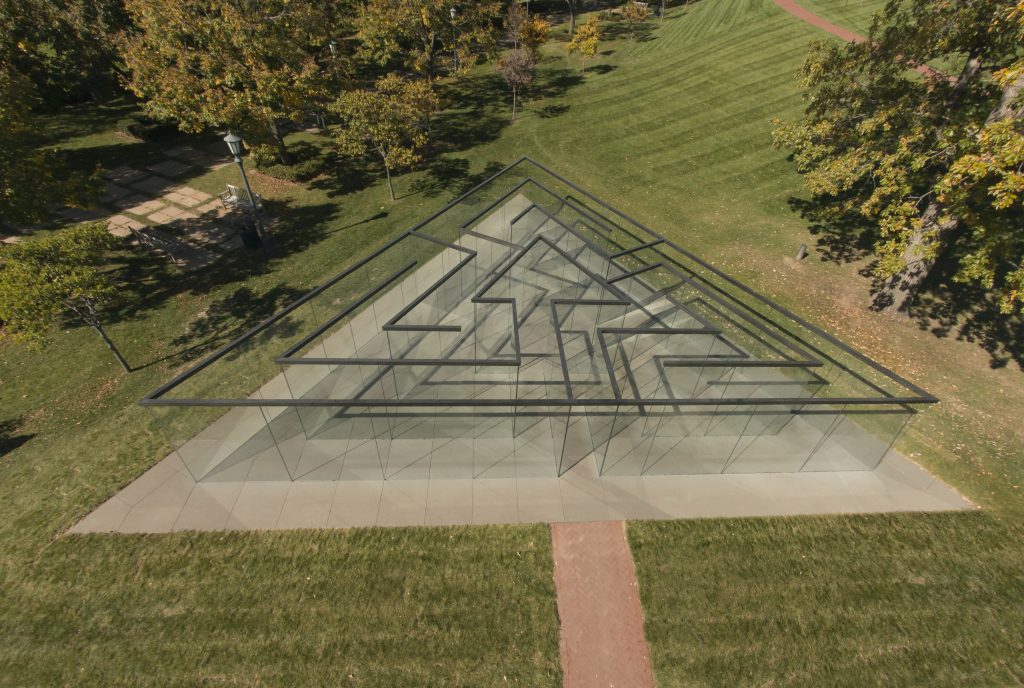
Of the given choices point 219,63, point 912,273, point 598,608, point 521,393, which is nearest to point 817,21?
point 912,273

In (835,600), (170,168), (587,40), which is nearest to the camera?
(835,600)

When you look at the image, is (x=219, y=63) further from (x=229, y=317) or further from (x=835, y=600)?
(x=835, y=600)

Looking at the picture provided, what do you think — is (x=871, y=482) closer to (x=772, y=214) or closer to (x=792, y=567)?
(x=792, y=567)

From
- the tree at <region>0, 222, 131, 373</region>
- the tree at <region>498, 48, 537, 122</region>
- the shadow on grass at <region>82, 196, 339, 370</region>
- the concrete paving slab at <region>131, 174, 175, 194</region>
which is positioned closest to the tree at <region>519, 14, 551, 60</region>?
the tree at <region>498, 48, 537, 122</region>

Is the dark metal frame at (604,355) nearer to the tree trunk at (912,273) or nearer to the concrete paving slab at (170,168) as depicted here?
the tree trunk at (912,273)

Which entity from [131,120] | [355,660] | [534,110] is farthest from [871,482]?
[131,120]
